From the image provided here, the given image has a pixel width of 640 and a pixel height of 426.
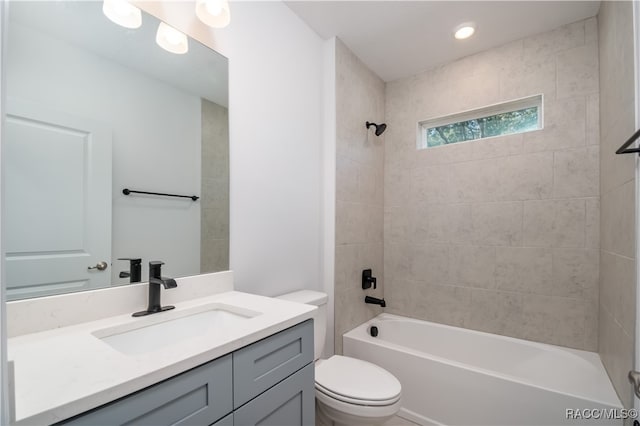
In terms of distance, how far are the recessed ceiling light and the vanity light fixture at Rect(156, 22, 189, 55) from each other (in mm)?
1783

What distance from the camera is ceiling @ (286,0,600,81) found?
→ 1793 millimetres

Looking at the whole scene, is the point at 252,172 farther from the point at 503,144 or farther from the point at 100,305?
the point at 503,144

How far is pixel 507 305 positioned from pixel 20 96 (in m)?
2.84

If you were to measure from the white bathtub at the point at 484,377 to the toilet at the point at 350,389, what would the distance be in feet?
1.38

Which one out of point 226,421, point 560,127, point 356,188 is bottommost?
point 226,421

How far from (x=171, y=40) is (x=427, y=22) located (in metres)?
1.62

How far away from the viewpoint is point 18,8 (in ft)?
2.93

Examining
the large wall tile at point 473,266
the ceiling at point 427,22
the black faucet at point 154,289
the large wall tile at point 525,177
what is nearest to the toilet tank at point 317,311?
the black faucet at point 154,289

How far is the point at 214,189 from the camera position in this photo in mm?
1420

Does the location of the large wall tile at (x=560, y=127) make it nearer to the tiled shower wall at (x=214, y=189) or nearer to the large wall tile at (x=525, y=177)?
the large wall tile at (x=525, y=177)

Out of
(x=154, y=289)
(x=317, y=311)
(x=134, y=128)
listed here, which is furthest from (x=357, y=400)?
(x=134, y=128)

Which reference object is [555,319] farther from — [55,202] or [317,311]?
[55,202]

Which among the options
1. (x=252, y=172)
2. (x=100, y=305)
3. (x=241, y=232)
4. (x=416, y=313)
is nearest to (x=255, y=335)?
(x=100, y=305)

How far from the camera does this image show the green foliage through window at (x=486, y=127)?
2.13 metres
